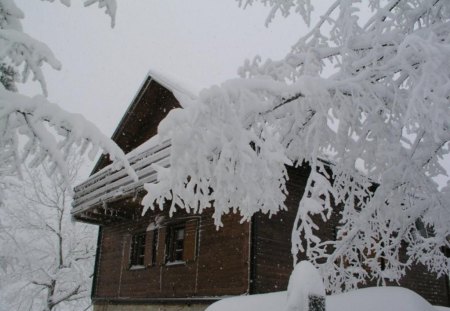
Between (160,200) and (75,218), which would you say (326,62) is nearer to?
(160,200)

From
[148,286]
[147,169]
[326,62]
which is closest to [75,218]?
[148,286]

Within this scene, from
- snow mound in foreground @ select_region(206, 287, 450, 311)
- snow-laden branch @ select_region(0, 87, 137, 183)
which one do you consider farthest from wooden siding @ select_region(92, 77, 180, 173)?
snow-laden branch @ select_region(0, 87, 137, 183)

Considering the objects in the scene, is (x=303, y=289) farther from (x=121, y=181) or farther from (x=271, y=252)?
(x=121, y=181)

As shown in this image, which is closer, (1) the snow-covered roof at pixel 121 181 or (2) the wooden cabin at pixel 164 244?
(2) the wooden cabin at pixel 164 244

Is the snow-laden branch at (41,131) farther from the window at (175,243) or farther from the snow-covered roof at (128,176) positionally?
the window at (175,243)

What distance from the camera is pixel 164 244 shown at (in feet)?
42.5

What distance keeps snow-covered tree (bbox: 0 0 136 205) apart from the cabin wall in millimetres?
8152

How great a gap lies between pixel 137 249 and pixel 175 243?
7.93 feet

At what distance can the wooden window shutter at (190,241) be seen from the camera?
38.5ft

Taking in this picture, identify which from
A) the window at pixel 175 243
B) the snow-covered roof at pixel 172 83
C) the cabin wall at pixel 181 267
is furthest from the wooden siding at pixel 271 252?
the snow-covered roof at pixel 172 83

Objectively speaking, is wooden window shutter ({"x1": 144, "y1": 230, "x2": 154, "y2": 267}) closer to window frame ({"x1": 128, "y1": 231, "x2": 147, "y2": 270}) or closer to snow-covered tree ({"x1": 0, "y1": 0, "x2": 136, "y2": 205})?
window frame ({"x1": 128, "y1": 231, "x2": 147, "y2": 270})

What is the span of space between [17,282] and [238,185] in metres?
20.7

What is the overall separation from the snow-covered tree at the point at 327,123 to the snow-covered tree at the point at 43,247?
17.8 metres

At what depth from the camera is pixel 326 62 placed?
4652 mm
